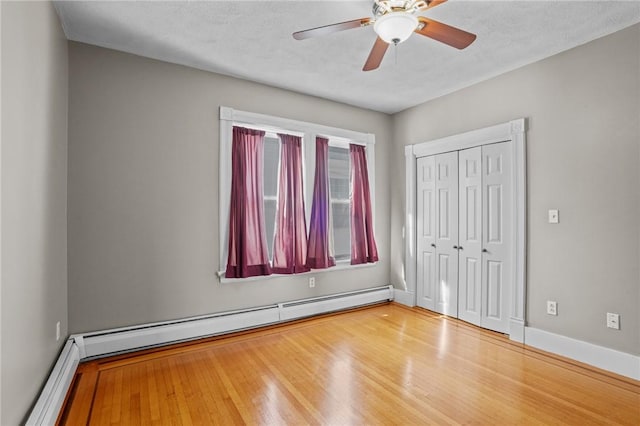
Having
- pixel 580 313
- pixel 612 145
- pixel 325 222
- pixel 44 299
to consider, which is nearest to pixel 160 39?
pixel 44 299

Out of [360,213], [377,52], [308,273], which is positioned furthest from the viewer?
[360,213]

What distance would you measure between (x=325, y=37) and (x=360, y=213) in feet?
7.93

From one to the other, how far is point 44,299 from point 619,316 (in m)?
4.38

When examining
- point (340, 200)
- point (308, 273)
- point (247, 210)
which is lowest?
point (308, 273)

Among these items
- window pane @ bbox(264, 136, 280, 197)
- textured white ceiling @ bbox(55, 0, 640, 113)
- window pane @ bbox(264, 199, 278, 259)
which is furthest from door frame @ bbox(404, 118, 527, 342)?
window pane @ bbox(264, 199, 278, 259)

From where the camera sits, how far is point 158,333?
3166 millimetres

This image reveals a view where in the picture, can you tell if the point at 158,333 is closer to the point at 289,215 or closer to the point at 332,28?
the point at 289,215

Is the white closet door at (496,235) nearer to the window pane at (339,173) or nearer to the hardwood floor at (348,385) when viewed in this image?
the hardwood floor at (348,385)

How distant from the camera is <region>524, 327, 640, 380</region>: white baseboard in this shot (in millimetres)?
2623

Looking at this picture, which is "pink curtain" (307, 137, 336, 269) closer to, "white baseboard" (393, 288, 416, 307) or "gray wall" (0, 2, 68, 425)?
"white baseboard" (393, 288, 416, 307)

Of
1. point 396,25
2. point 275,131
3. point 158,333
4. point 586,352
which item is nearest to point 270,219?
point 275,131

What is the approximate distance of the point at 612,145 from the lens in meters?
2.77

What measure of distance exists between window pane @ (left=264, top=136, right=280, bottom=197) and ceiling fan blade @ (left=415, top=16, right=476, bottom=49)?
223cm

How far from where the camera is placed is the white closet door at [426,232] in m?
4.40
